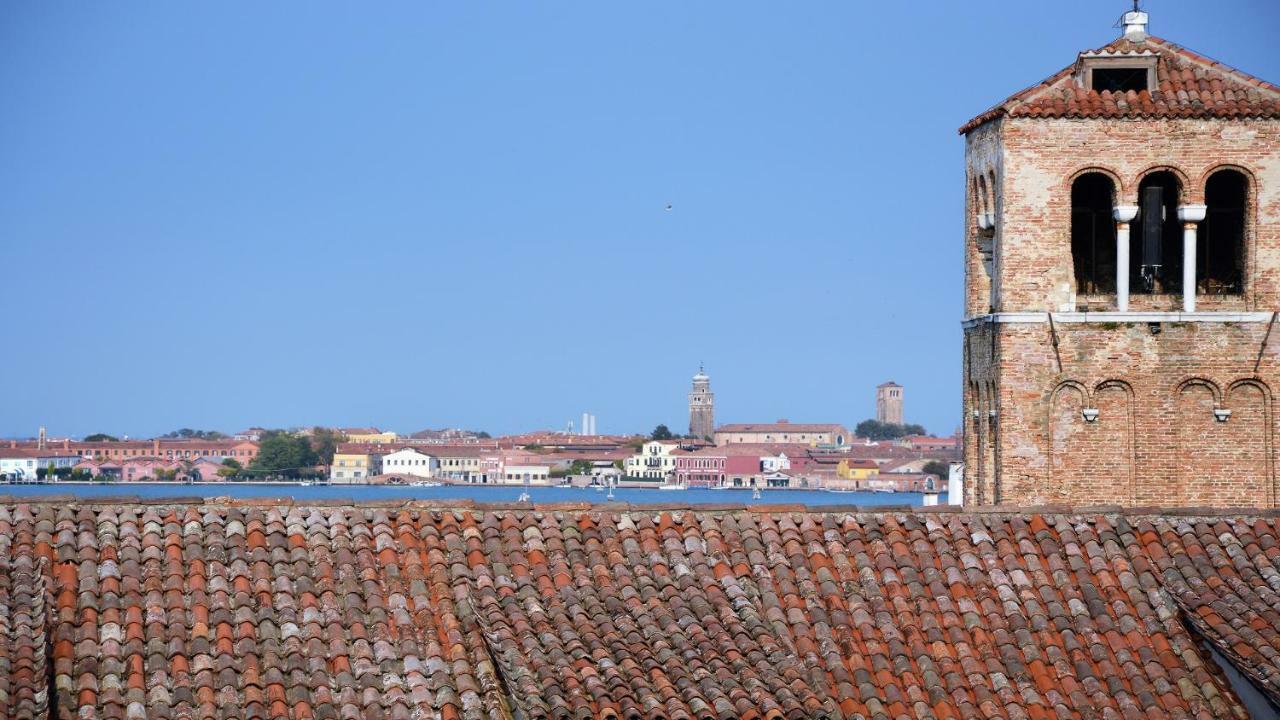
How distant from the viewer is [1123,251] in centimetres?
2056

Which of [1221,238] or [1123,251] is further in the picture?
[1221,238]

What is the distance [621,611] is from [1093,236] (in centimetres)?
1015

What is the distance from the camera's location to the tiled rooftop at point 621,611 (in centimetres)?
1209

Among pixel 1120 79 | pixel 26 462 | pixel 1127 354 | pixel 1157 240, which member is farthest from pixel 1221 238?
pixel 26 462

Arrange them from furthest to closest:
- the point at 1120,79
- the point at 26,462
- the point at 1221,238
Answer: the point at 26,462 < the point at 1120,79 < the point at 1221,238

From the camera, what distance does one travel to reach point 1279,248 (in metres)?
20.5

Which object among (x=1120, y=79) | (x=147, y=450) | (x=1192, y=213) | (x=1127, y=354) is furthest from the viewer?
(x=147, y=450)

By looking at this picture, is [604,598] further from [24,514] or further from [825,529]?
[24,514]

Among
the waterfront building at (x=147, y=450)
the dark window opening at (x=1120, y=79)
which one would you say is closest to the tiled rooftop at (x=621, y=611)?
the dark window opening at (x=1120, y=79)

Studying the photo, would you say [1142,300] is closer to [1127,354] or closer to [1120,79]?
[1127,354]

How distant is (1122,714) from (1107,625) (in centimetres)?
97

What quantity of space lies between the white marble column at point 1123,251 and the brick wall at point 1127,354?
0.11 meters

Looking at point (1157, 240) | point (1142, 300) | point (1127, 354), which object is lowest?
point (1127, 354)

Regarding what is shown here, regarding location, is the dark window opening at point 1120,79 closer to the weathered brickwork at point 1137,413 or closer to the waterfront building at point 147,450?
the weathered brickwork at point 1137,413
